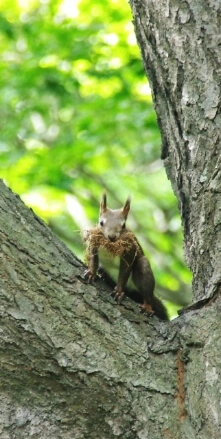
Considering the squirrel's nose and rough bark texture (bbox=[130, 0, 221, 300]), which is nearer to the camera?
rough bark texture (bbox=[130, 0, 221, 300])

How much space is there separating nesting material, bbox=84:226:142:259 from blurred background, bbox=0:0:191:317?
389 centimetres

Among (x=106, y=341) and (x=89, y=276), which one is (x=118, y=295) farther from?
(x=106, y=341)

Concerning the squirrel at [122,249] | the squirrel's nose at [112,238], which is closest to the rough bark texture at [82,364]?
the squirrel at [122,249]

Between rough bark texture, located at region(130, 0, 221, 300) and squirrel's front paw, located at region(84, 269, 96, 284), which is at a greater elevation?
rough bark texture, located at region(130, 0, 221, 300)

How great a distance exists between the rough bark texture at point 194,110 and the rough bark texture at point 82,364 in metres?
0.33

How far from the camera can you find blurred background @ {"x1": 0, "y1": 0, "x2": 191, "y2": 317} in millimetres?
7832

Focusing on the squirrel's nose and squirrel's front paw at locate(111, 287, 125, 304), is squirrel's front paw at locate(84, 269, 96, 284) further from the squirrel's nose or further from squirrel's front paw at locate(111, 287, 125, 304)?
the squirrel's nose

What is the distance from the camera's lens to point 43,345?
257 centimetres

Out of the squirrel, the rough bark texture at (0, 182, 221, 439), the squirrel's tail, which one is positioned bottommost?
the rough bark texture at (0, 182, 221, 439)

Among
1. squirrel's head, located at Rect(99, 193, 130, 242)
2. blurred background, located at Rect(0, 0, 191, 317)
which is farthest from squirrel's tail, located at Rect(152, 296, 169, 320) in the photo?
blurred background, located at Rect(0, 0, 191, 317)

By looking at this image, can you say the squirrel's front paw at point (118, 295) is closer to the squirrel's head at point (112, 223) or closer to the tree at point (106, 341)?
the tree at point (106, 341)

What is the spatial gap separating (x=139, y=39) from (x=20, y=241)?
140cm

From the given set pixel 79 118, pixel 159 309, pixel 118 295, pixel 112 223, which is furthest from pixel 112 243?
pixel 79 118

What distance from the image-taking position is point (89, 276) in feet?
9.71
